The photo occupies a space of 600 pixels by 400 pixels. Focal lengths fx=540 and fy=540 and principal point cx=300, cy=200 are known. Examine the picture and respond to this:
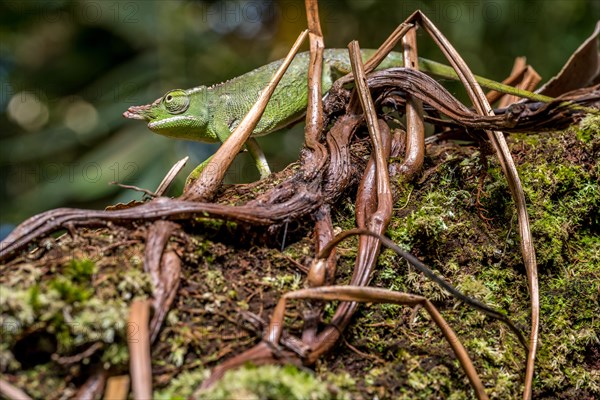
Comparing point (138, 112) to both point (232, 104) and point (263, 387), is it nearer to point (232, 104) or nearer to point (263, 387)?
point (232, 104)

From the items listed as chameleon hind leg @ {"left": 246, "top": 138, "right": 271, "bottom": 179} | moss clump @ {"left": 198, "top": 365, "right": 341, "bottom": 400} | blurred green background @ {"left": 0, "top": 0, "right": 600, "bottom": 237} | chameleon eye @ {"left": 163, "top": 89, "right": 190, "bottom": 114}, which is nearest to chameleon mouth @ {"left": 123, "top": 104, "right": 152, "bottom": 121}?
chameleon eye @ {"left": 163, "top": 89, "right": 190, "bottom": 114}

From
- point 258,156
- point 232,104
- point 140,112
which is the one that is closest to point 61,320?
point 258,156

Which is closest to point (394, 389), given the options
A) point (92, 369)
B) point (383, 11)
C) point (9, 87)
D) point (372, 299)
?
point (372, 299)

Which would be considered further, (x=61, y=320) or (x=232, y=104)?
(x=232, y=104)

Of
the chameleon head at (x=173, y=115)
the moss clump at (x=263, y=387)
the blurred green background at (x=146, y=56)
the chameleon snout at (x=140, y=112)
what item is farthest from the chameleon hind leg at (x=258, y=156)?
the moss clump at (x=263, y=387)

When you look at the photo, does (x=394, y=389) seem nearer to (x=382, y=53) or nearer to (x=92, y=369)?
(x=92, y=369)

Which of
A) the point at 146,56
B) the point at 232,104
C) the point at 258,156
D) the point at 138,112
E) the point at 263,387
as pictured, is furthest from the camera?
the point at 146,56

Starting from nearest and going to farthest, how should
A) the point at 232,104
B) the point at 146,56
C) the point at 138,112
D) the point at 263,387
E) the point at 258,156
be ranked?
the point at 263,387
the point at 258,156
the point at 138,112
the point at 232,104
the point at 146,56
